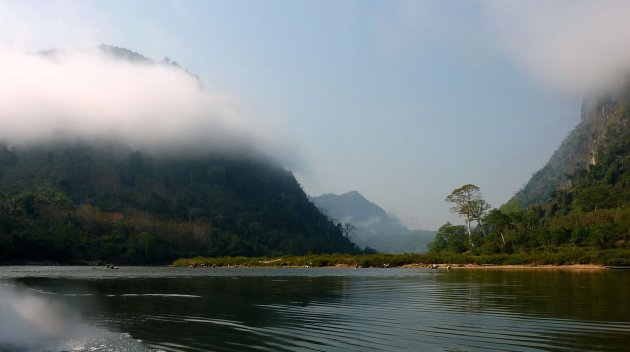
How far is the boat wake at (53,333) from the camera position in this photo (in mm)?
20531

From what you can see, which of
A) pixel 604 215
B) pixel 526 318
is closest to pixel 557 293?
pixel 526 318

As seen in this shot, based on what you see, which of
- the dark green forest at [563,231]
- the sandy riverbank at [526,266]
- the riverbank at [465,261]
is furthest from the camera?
the dark green forest at [563,231]

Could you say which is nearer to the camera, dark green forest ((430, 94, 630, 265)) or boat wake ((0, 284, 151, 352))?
boat wake ((0, 284, 151, 352))

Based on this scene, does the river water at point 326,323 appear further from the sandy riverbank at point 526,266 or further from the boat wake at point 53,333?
the sandy riverbank at point 526,266

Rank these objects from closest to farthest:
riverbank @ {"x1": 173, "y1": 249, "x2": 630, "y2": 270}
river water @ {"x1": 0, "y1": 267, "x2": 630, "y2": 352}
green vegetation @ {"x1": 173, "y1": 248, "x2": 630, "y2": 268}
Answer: river water @ {"x1": 0, "y1": 267, "x2": 630, "y2": 352} < riverbank @ {"x1": 173, "y1": 249, "x2": 630, "y2": 270} < green vegetation @ {"x1": 173, "y1": 248, "x2": 630, "y2": 268}

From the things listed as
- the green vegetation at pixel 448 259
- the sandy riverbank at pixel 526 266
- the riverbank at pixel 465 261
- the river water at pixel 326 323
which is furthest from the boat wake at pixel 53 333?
the green vegetation at pixel 448 259

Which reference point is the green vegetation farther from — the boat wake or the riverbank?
the boat wake

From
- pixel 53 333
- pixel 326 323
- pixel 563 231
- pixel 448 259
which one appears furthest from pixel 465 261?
pixel 53 333

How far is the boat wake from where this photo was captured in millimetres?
20531

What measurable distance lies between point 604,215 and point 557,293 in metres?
116

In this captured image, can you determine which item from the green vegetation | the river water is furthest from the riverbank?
the river water

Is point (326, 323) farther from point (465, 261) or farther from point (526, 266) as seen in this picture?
point (465, 261)

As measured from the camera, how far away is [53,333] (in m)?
23.9

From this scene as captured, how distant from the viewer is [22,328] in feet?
83.5
